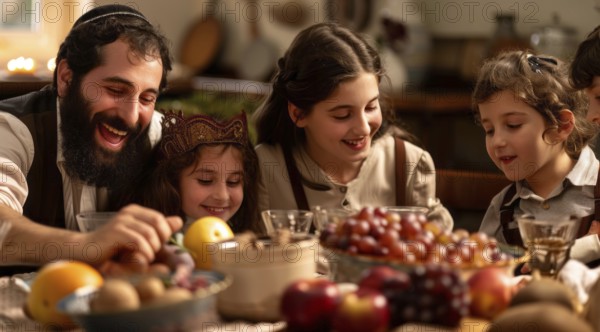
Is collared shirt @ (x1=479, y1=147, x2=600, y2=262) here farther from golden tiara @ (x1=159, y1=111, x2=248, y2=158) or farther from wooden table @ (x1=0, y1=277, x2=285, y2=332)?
wooden table @ (x1=0, y1=277, x2=285, y2=332)

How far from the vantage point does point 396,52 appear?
6359 mm

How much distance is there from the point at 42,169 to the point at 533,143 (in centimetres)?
146

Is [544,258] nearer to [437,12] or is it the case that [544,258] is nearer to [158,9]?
[437,12]

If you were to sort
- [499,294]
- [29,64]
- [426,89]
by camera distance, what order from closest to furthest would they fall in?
1. [499,294]
2. [29,64]
3. [426,89]

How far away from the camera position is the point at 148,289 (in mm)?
1280

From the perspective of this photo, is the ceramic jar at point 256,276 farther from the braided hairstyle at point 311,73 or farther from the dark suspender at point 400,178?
the dark suspender at point 400,178

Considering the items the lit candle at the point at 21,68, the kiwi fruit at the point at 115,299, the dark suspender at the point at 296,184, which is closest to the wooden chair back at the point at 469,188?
the dark suspender at the point at 296,184

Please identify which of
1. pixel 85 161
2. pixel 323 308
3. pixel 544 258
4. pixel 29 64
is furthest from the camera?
pixel 29 64

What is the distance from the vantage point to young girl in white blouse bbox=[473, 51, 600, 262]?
2.41 meters

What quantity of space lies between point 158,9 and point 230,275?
21.3ft

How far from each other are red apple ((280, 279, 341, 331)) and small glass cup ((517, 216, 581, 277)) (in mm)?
548

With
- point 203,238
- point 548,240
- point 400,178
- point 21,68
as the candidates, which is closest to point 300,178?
point 400,178

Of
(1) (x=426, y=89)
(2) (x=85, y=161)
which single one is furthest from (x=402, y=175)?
(1) (x=426, y=89)

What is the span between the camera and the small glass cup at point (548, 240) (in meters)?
1.65
